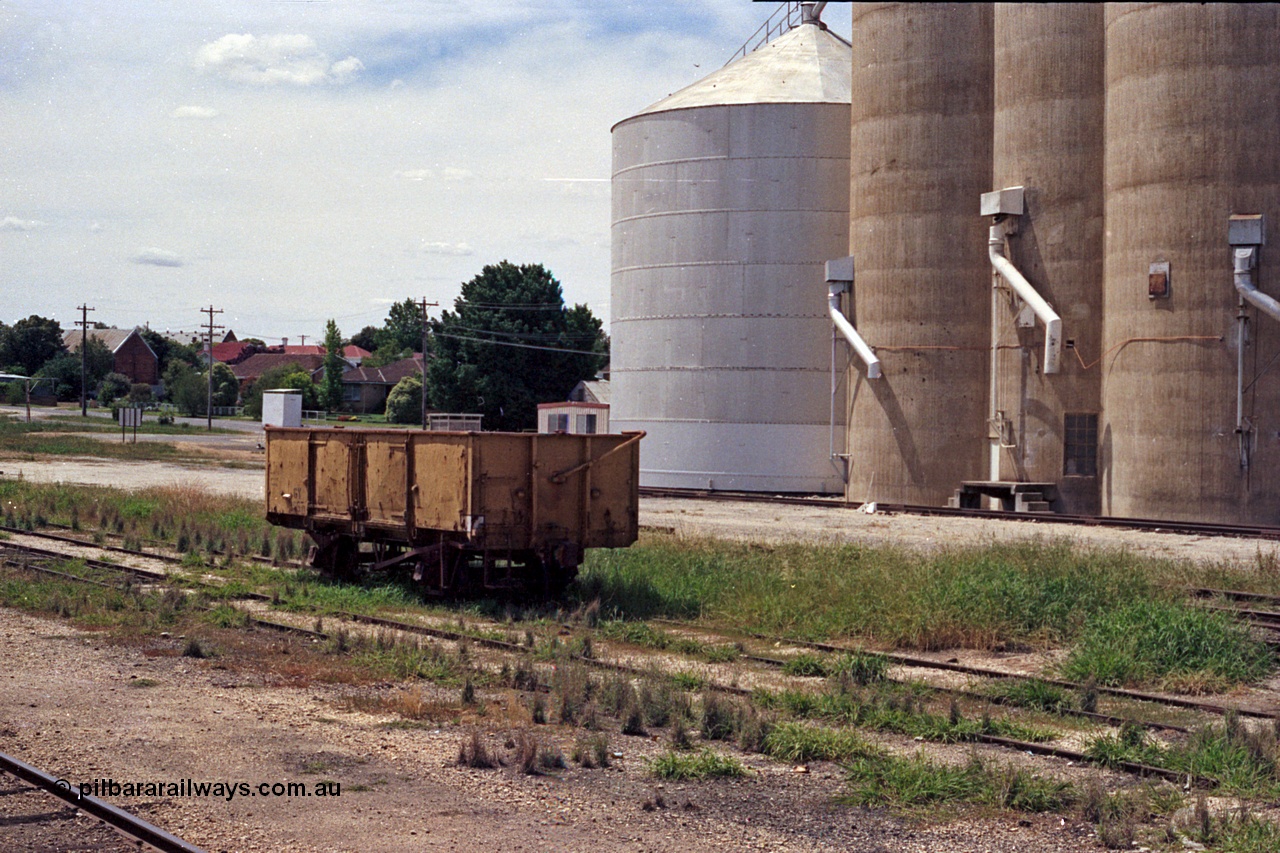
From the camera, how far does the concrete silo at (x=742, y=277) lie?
126 ft

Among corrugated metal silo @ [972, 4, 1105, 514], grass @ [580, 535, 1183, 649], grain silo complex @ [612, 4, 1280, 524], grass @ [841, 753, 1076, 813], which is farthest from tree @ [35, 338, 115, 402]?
grass @ [841, 753, 1076, 813]

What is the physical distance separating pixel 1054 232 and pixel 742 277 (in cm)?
998

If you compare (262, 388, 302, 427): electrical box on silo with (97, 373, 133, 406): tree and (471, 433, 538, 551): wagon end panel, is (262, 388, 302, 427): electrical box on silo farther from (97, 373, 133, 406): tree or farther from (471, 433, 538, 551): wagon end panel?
(97, 373, 133, 406): tree

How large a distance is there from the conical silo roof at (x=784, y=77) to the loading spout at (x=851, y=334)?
20.7 feet

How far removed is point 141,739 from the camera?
9633 millimetres

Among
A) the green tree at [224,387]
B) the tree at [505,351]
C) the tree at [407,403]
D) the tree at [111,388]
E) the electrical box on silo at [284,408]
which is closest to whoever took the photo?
the electrical box on silo at [284,408]

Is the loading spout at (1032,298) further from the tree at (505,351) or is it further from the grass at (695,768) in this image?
the tree at (505,351)

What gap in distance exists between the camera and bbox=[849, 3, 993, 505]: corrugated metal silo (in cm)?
3344

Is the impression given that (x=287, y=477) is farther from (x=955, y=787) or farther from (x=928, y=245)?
(x=928, y=245)

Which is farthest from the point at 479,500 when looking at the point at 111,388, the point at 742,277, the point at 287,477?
the point at 111,388

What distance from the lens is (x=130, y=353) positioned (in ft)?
463

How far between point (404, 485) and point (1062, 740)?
9.40 meters

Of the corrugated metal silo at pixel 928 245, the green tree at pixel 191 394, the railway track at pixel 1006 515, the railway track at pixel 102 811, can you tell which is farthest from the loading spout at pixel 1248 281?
the green tree at pixel 191 394

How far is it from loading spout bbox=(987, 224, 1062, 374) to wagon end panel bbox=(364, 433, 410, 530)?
1827 centimetres
